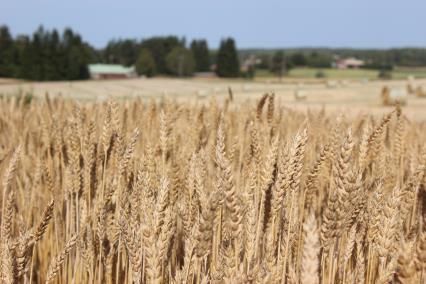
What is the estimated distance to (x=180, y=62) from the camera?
269 ft

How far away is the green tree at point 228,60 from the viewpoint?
76.5 meters

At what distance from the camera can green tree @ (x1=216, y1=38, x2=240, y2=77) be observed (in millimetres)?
76500

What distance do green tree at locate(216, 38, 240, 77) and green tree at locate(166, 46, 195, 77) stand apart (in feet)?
22.8

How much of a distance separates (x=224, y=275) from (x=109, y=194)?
22.1 inches

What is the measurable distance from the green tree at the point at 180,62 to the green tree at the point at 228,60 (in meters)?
→ 6.96

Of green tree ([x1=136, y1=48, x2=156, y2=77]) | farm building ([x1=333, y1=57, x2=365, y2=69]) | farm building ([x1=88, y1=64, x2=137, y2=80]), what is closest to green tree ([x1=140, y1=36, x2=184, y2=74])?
green tree ([x1=136, y1=48, x2=156, y2=77])

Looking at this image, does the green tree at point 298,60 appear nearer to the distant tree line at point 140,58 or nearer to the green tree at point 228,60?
the distant tree line at point 140,58

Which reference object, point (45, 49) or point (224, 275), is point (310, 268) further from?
point (45, 49)

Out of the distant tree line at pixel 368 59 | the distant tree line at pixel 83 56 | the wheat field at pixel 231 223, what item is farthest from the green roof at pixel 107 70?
the wheat field at pixel 231 223

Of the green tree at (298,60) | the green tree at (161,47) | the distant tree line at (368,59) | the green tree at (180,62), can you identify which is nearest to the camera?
the green tree at (180,62)

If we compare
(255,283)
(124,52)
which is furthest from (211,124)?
(124,52)

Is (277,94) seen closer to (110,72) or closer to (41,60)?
(41,60)

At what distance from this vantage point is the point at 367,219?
1.58m

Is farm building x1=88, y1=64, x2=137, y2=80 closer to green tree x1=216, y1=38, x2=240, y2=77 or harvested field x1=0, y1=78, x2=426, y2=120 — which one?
green tree x1=216, y1=38, x2=240, y2=77
